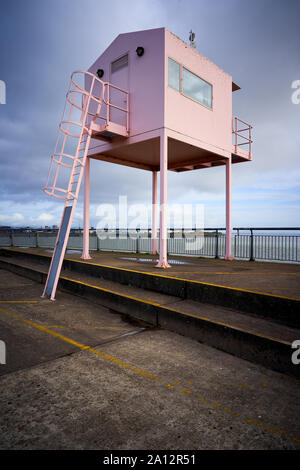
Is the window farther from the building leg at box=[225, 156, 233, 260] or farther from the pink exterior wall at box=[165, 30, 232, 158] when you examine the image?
the building leg at box=[225, 156, 233, 260]

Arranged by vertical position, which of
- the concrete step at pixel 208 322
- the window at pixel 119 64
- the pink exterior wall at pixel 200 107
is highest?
the window at pixel 119 64

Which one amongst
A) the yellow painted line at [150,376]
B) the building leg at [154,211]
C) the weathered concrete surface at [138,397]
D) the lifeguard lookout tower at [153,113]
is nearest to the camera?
the weathered concrete surface at [138,397]

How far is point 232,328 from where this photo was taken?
4.05 meters

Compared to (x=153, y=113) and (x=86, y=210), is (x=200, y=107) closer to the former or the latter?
(x=153, y=113)

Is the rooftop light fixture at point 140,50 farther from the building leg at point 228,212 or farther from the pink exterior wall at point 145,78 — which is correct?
the building leg at point 228,212

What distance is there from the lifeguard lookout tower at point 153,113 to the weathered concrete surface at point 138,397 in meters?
3.32

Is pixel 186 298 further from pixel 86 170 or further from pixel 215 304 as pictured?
pixel 86 170

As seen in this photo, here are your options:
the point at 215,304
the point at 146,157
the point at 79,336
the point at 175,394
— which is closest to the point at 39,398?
the point at 175,394

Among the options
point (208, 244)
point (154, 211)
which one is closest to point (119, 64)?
point (154, 211)

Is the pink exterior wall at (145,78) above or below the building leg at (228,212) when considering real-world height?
above

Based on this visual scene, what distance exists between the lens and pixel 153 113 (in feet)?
28.1

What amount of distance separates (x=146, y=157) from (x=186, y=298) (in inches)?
285

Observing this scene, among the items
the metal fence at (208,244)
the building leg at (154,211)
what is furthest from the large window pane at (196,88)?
the metal fence at (208,244)

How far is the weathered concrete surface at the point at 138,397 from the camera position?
88.7 inches
